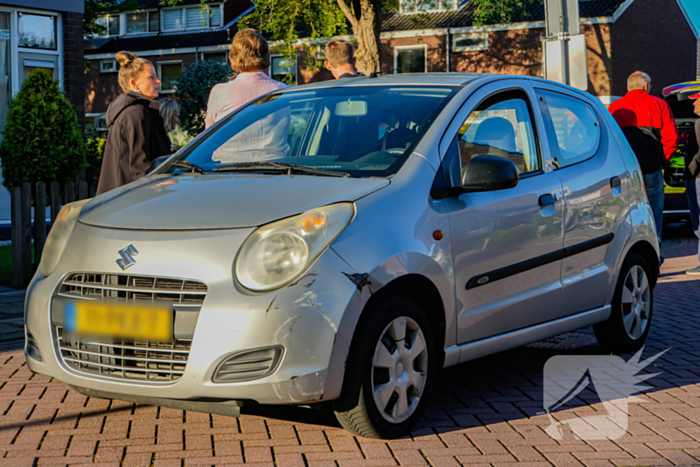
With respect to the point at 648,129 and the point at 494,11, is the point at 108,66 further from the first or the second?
the point at 648,129

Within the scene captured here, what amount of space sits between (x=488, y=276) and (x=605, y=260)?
1.35m

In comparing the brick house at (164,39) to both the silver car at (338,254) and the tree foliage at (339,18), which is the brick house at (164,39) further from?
the silver car at (338,254)

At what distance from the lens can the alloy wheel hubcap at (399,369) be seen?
12.2 feet

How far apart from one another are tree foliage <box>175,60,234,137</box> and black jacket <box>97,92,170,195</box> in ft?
82.0

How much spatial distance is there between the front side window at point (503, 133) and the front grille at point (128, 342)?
1.67m

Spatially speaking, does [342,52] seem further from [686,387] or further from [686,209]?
[686,209]

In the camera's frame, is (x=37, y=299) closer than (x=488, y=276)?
Yes

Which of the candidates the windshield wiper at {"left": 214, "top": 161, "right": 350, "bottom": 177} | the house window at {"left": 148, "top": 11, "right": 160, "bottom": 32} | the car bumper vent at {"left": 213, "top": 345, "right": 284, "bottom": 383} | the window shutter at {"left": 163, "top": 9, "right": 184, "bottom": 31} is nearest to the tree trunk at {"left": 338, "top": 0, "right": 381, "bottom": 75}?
the windshield wiper at {"left": 214, "top": 161, "right": 350, "bottom": 177}

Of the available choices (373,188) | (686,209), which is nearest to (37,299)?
(373,188)

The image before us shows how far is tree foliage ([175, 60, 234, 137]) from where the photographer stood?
102 feet

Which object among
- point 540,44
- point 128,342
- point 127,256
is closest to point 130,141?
point 127,256

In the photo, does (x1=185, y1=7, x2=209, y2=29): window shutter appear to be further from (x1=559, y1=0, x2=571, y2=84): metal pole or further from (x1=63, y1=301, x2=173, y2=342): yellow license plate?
(x1=63, y1=301, x2=173, y2=342): yellow license plate

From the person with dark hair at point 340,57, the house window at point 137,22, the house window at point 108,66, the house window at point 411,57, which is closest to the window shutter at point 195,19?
the house window at point 137,22

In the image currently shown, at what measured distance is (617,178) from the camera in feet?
17.8
